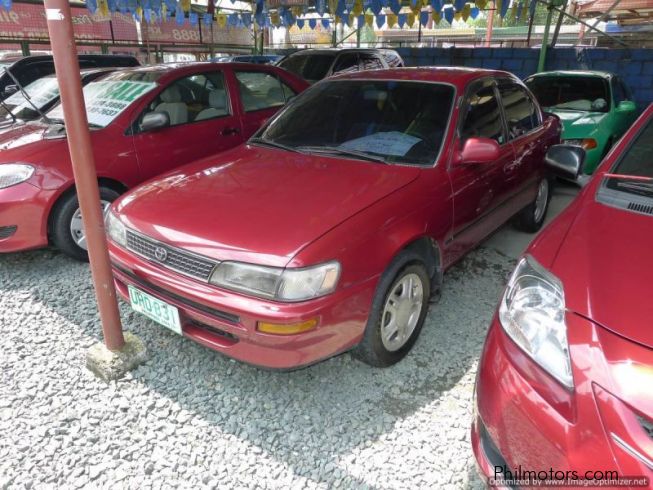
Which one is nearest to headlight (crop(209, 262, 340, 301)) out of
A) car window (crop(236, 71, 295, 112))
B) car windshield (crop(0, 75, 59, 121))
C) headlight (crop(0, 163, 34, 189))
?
→ headlight (crop(0, 163, 34, 189))

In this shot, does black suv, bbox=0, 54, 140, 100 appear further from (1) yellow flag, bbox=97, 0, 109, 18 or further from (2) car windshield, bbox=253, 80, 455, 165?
(2) car windshield, bbox=253, 80, 455, 165

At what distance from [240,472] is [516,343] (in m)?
1.25

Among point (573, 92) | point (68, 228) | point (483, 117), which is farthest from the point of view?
point (573, 92)

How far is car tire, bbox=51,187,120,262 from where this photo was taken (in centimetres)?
363

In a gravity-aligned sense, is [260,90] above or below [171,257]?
above

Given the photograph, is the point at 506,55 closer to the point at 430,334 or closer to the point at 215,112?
the point at 215,112

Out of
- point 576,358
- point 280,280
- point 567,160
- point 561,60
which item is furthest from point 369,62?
point 576,358

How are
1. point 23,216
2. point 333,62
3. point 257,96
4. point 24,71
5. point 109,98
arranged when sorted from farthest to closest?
point 333,62
point 24,71
point 257,96
point 109,98
point 23,216

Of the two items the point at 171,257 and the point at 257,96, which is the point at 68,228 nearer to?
the point at 171,257

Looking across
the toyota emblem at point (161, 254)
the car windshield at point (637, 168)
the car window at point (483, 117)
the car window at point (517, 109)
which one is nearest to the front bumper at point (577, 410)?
the car windshield at point (637, 168)

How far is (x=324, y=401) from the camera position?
2.45m

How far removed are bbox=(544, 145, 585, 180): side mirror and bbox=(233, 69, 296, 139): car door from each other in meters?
2.87

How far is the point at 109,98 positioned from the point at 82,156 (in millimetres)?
2322

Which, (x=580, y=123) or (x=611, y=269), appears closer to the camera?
(x=611, y=269)
